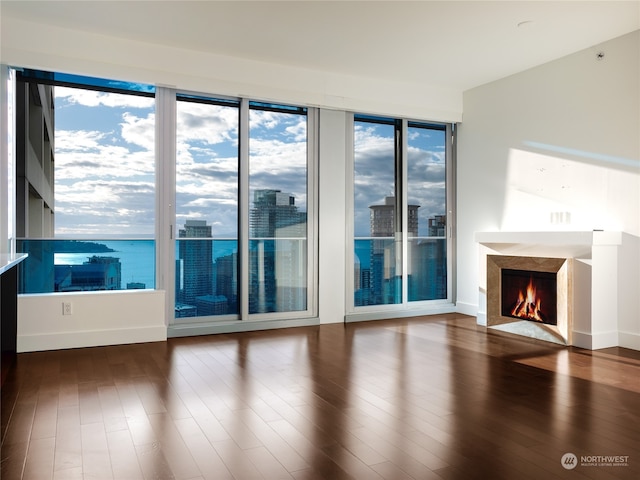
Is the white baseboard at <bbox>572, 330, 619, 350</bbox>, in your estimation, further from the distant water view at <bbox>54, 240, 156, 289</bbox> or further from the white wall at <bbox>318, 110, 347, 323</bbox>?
the distant water view at <bbox>54, 240, 156, 289</bbox>

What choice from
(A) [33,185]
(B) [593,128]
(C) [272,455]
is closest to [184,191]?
(A) [33,185]

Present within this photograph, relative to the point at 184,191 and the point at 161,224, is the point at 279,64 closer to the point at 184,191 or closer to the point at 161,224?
the point at 184,191

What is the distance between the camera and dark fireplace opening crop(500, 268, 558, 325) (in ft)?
16.9

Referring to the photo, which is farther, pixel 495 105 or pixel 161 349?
pixel 495 105

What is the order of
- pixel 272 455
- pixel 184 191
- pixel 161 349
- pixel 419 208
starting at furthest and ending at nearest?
pixel 419 208
pixel 184 191
pixel 161 349
pixel 272 455

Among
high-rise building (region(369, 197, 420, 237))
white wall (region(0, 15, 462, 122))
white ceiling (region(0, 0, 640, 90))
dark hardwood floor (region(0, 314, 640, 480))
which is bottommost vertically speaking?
dark hardwood floor (region(0, 314, 640, 480))

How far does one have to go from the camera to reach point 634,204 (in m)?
4.70

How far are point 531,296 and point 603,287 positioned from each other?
2.43ft

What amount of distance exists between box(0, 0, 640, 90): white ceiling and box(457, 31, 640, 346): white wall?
12.6 inches

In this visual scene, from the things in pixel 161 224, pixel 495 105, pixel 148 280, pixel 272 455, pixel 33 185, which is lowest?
pixel 272 455

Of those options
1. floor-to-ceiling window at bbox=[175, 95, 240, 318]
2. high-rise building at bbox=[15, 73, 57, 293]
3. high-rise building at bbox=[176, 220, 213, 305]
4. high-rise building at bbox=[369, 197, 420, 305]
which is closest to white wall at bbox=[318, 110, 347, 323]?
high-rise building at bbox=[369, 197, 420, 305]

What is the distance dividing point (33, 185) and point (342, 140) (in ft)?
10.9

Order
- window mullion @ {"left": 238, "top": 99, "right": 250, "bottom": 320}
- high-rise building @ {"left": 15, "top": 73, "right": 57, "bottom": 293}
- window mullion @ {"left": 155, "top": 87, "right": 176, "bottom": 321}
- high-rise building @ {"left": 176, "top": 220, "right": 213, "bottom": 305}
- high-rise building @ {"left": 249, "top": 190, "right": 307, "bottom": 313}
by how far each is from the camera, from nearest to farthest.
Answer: high-rise building @ {"left": 15, "top": 73, "right": 57, "bottom": 293} → window mullion @ {"left": 155, "top": 87, "right": 176, "bottom": 321} → high-rise building @ {"left": 176, "top": 220, "right": 213, "bottom": 305} → window mullion @ {"left": 238, "top": 99, "right": 250, "bottom": 320} → high-rise building @ {"left": 249, "top": 190, "right": 307, "bottom": 313}

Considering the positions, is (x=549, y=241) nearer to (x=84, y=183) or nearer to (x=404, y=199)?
(x=404, y=199)
